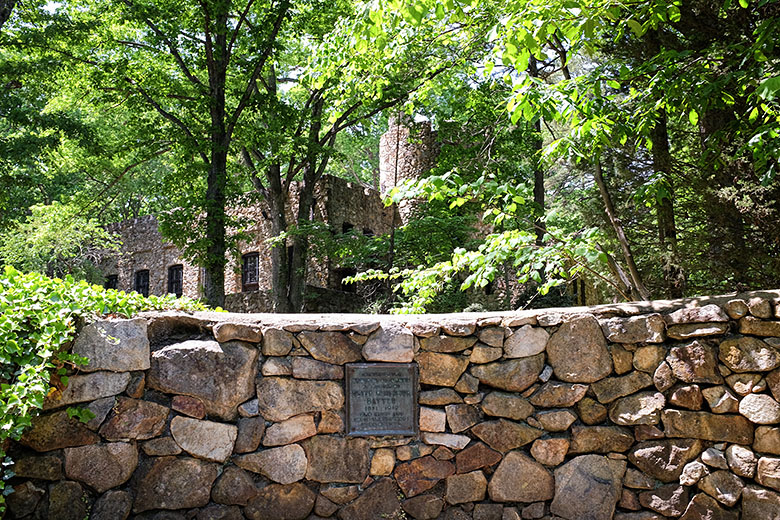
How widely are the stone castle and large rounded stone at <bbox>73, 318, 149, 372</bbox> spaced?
7928mm

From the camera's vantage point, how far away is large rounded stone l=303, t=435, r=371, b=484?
422cm

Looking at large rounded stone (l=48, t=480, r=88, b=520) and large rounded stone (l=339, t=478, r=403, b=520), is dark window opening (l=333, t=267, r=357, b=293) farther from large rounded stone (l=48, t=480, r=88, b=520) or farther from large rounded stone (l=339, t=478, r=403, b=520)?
Result: large rounded stone (l=48, t=480, r=88, b=520)

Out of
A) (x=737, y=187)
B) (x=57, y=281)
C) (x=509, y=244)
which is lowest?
(x=57, y=281)

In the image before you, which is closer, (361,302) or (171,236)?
(171,236)

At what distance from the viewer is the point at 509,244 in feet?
14.8

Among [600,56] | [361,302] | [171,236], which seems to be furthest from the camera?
[361,302]

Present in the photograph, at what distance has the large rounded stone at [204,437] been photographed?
406 centimetres

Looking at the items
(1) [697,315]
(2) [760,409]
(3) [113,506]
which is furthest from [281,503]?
(2) [760,409]

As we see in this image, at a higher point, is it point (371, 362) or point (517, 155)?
point (517, 155)

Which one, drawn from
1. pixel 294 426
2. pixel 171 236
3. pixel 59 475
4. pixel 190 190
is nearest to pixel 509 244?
pixel 294 426

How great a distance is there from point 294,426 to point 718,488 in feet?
9.46

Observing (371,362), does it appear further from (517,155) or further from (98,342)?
(517,155)

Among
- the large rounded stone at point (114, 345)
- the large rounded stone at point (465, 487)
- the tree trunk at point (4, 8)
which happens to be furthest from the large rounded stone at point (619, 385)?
the tree trunk at point (4, 8)

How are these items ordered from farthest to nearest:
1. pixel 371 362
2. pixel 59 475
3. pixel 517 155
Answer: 1. pixel 517 155
2. pixel 371 362
3. pixel 59 475
